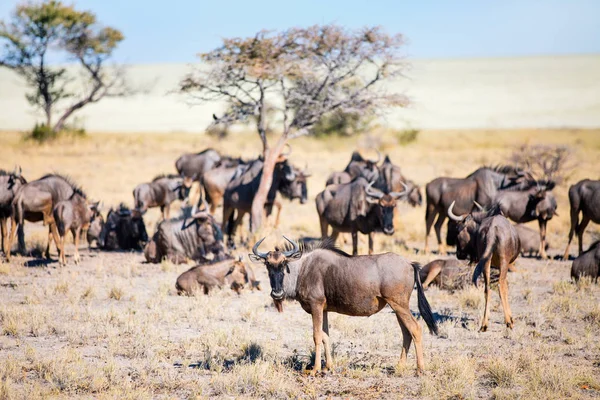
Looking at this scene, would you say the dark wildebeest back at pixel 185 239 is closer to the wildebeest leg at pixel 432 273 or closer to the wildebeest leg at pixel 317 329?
the wildebeest leg at pixel 432 273

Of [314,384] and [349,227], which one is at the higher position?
[349,227]

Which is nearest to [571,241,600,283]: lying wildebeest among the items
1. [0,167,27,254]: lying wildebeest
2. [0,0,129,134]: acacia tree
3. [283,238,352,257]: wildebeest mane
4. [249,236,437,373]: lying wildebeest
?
[249,236,437,373]: lying wildebeest

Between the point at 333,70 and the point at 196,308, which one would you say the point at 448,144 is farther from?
the point at 196,308

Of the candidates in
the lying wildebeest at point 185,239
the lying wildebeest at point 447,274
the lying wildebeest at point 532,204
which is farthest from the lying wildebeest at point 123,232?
the lying wildebeest at point 532,204

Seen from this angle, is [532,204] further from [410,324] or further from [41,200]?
[41,200]

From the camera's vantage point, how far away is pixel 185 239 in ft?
46.6

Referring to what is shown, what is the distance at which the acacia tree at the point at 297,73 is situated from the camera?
55.3 feet

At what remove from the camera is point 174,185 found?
19.3m

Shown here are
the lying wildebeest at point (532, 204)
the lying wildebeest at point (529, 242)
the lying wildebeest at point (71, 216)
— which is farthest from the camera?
the lying wildebeest at point (529, 242)

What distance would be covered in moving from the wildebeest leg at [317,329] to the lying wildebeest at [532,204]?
8930 millimetres

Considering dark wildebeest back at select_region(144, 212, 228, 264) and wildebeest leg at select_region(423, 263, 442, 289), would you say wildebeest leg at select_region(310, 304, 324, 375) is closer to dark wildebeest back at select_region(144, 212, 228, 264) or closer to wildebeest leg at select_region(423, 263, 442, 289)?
wildebeest leg at select_region(423, 263, 442, 289)

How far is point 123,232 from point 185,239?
8.31 feet

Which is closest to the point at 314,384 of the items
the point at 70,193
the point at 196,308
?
the point at 196,308

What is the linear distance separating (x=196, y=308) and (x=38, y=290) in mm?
3044
